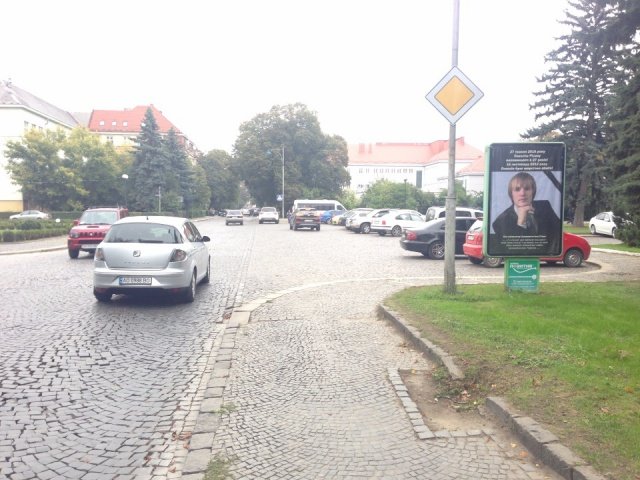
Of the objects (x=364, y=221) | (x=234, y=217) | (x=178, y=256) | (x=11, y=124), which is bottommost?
(x=234, y=217)

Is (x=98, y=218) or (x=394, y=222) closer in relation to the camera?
(x=98, y=218)

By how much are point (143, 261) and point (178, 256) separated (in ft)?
2.02

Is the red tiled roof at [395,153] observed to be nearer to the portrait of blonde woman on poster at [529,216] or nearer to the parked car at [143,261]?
the portrait of blonde woman on poster at [529,216]

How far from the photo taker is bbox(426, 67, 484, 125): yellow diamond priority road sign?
32.1 feet

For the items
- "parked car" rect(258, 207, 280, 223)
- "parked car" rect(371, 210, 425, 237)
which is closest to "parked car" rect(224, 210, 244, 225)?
"parked car" rect(258, 207, 280, 223)

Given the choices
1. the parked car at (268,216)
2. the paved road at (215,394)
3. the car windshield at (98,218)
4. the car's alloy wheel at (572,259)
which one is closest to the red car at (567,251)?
the car's alloy wheel at (572,259)

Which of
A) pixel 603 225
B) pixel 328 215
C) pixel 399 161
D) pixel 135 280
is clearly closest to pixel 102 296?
pixel 135 280

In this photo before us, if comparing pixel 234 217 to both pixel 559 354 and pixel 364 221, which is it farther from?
pixel 559 354

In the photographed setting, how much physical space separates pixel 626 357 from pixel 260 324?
506 cm

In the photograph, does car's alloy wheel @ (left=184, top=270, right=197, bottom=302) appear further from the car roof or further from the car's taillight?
the car roof

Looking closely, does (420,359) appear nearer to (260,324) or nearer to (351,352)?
(351,352)

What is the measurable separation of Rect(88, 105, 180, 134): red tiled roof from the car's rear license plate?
10195 cm

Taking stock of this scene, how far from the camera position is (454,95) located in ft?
32.1

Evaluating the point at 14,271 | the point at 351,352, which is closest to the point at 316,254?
the point at 14,271
